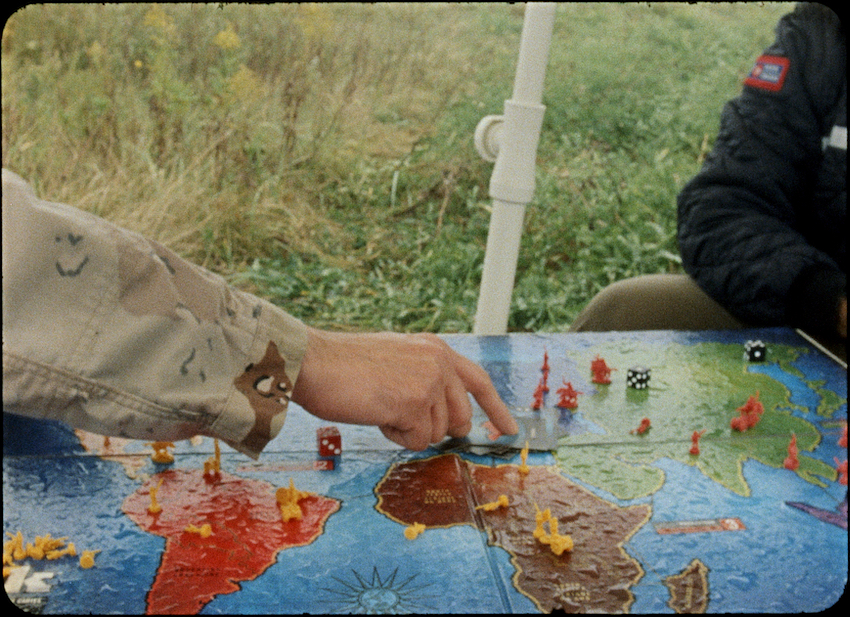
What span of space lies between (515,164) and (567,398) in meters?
0.65

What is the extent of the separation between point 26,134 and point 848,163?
2.96 meters

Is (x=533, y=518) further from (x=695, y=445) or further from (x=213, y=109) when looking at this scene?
(x=213, y=109)

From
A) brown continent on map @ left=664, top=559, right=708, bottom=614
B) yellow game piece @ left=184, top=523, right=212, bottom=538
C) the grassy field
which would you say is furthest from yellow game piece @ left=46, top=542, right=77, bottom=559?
the grassy field

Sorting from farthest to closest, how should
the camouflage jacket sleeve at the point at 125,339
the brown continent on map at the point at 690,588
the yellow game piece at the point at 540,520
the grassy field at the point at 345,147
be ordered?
the grassy field at the point at 345,147, the yellow game piece at the point at 540,520, the brown continent on map at the point at 690,588, the camouflage jacket sleeve at the point at 125,339

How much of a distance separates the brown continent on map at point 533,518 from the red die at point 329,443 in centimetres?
8

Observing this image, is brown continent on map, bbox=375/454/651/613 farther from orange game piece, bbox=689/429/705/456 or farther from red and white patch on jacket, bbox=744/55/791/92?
red and white patch on jacket, bbox=744/55/791/92

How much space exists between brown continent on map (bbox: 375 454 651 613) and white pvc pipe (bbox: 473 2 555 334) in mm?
790

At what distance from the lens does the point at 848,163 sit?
1925mm

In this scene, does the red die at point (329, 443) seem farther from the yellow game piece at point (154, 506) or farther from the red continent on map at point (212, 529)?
the yellow game piece at point (154, 506)

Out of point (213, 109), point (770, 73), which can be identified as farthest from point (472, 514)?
point (213, 109)

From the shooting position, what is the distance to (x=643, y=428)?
1.26 meters

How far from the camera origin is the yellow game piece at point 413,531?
99 cm

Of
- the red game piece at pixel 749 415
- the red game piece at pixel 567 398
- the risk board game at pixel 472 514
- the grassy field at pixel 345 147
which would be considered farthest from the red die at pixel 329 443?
the grassy field at pixel 345 147

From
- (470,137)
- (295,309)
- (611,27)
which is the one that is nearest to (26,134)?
(295,309)
